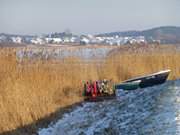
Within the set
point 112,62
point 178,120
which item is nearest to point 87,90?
point 112,62

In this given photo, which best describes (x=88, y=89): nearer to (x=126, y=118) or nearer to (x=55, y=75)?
(x=55, y=75)

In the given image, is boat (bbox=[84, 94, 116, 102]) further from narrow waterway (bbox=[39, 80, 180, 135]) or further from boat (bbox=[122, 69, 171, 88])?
boat (bbox=[122, 69, 171, 88])

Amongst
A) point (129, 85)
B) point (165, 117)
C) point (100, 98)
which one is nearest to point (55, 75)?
point (100, 98)

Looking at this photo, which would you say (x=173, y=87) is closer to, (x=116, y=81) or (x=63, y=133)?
(x=116, y=81)

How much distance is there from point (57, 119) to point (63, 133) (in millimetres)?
1704

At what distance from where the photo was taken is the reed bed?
10.1 meters

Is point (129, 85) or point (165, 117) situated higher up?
point (165, 117)

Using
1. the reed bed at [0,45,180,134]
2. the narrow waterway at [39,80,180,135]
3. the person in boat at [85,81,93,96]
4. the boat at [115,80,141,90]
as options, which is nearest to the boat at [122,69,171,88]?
the boat at [115,80,141,90]

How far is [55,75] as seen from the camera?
1427 cm

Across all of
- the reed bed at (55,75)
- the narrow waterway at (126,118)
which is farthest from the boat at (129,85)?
the narrow waterway at (126,118)

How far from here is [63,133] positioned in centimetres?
992

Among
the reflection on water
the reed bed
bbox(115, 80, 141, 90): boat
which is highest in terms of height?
the reed bed

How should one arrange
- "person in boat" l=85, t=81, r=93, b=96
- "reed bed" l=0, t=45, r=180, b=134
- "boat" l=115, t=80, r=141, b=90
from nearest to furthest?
"reed bed" l=0, t=45, r=180, b=134 < "person in boat" l=85, t=81, r=93, b=96 < "boat" l=115, t=80, r=141, b=90

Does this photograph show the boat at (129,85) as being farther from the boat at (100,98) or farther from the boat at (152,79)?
the boat at (100,98)
